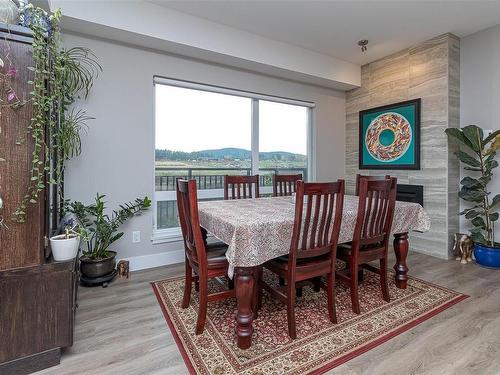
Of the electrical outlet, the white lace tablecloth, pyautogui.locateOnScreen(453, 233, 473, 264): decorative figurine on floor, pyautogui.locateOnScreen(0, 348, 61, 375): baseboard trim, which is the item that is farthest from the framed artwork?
pyautogui.locateOnScreen(0, 348, 61, 375): baseboard trim

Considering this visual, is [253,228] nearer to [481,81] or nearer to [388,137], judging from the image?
[388,137]

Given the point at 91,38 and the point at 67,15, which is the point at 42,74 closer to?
the point at 67,15

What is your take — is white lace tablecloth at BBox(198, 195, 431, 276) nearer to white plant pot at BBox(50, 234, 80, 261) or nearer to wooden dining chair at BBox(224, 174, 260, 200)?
wooden dining chair at BBox(224, 174, 260, 200)

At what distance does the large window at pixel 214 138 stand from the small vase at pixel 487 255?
8.02 ft

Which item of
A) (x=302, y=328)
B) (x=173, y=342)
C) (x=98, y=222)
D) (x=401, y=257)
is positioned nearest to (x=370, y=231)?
(x=401, y=257)

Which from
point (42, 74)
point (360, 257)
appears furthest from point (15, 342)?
point (360, 257)

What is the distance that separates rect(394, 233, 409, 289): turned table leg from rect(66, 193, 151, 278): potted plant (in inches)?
103

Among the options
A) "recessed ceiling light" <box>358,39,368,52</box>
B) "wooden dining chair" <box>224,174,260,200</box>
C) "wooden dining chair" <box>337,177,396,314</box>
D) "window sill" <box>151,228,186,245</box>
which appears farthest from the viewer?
"recessed ceiling light" <box>358,39,368,52</box>

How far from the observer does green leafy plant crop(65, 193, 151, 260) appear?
248 cm

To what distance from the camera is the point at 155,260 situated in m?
3.05

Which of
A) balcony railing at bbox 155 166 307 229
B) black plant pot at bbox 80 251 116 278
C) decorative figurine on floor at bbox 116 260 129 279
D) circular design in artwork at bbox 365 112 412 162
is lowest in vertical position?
decorative figurine on floor at bbox 116 260 129 279

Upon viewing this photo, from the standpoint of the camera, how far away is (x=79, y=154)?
104 inches

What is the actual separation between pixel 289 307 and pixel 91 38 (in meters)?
3.04

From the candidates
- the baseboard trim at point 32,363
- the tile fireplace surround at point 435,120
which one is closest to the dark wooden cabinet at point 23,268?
the baseboard trim at point 32,363
